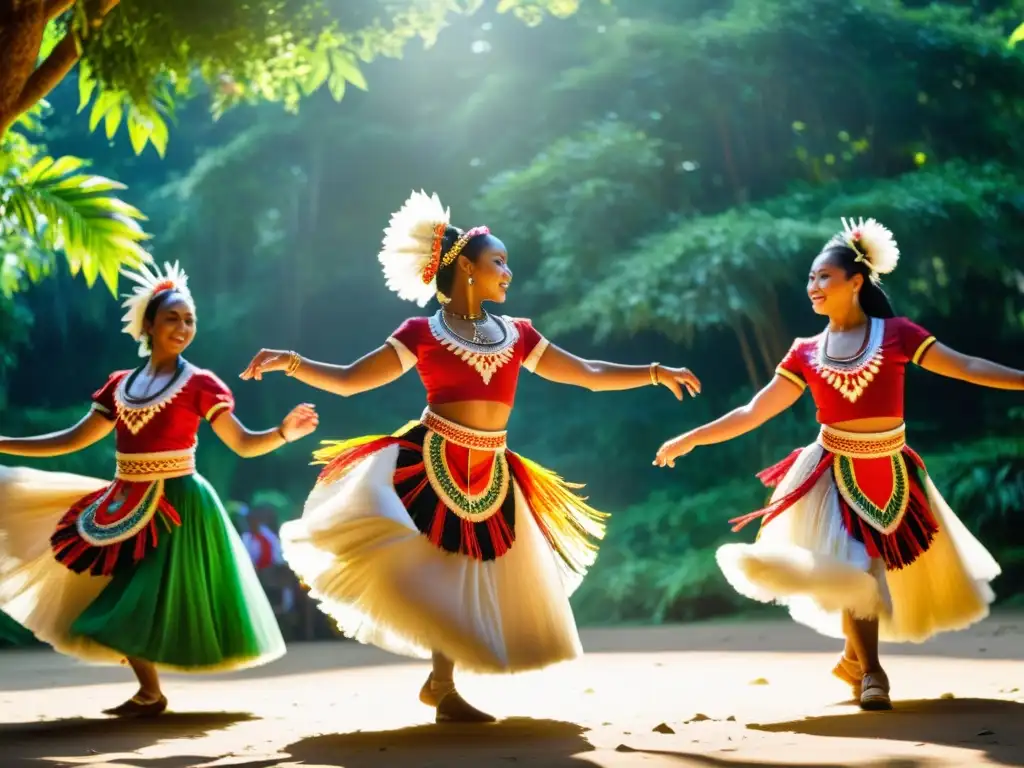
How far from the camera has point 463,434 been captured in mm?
4379

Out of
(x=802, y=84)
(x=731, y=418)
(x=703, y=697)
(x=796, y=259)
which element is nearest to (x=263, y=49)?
(x=731, y=418)

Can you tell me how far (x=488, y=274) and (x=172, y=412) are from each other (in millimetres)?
1185

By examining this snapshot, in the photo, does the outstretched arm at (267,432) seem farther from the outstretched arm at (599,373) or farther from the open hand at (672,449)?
the open hand at (672,449)


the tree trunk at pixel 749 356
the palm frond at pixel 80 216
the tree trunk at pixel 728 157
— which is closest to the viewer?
the palm frond at pixel 80 216

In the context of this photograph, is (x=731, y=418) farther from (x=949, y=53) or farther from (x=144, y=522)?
(x=949, y=53)

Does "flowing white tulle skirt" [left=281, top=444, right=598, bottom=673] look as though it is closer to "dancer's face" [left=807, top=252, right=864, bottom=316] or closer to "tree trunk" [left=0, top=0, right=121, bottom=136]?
"dancer's face" [left=807, top=252, right=864, bottom=316]

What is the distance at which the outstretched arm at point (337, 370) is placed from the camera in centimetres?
426

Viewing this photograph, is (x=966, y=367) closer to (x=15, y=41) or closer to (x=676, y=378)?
(x=676, y=378)

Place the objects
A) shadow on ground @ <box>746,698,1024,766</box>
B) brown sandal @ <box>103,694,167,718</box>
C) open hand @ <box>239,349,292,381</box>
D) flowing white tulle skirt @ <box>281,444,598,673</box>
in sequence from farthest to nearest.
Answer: brown sandal @ <box>103,694,167,718</box> < open hand @ <box>239,349,292,381</box> < flowing white tulle skirt @ <box>281,444,598,673</box> < shadow on ground @ <box>746,698,1024,766</box>

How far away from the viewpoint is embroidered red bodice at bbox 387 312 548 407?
441 centimetres

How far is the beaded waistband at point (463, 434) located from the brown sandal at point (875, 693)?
1.34 metres

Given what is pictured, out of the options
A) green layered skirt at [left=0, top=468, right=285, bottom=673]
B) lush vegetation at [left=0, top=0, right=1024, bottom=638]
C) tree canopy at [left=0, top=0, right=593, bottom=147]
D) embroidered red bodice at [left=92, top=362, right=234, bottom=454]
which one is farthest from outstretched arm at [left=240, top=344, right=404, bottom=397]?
lush vegetation at [left=0, top=0, right=1024, bottom=638]

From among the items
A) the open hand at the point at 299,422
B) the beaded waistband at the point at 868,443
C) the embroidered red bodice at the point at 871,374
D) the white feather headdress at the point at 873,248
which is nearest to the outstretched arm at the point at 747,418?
the embroidered red bodice at the point at 871,374

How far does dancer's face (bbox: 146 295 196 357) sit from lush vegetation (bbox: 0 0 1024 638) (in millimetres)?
2953
